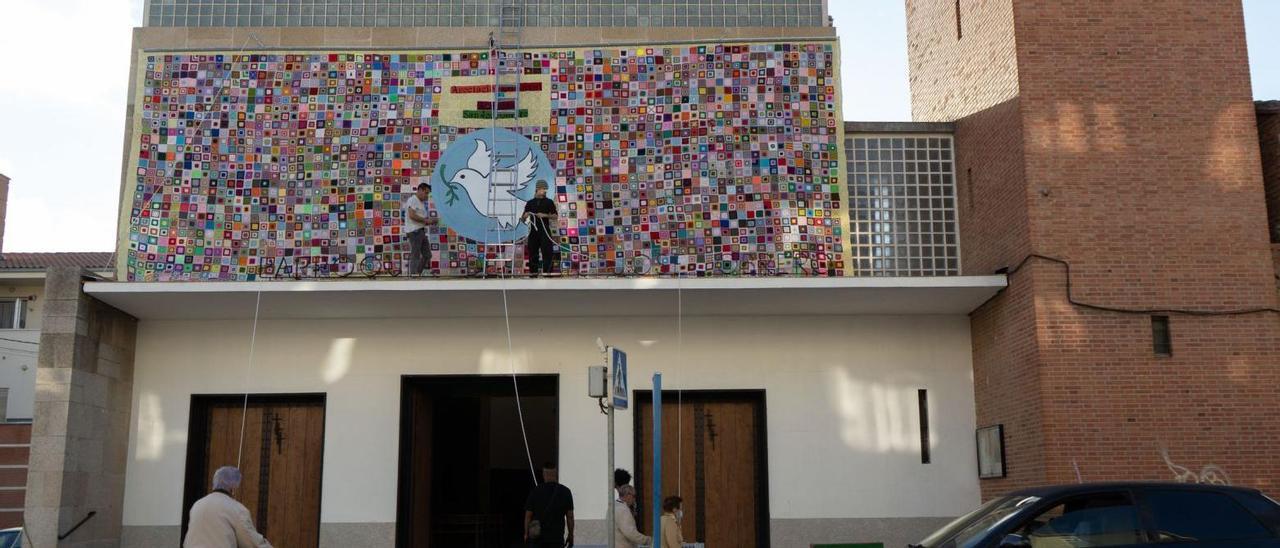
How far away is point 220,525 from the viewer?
360 inches

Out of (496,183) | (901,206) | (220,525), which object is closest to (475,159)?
(496,183)

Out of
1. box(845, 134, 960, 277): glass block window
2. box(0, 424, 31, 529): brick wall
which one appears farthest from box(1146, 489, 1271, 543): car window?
box(0, 424, 31, 529): brick wall

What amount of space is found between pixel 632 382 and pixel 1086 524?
7.79 metres

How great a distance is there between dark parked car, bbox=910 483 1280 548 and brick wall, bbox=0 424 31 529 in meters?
12.1

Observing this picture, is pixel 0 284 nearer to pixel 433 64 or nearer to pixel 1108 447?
pixel 433 64

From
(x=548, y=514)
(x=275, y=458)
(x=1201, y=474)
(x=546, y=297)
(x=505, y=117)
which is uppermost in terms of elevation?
(x=505, y=117)

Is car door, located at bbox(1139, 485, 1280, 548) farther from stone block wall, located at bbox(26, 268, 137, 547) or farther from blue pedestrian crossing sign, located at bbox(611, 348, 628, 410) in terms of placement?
stone block wall, located at bbox(26, 268, 137, 547)

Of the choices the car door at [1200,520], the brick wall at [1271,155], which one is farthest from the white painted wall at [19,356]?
the car door at [1200,520]

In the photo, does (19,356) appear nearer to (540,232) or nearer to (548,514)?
(540,232)

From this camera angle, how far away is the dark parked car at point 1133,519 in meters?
8.45

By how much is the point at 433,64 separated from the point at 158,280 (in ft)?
14.6

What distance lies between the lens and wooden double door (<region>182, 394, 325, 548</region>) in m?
15.6

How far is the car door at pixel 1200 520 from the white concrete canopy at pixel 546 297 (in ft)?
18.5

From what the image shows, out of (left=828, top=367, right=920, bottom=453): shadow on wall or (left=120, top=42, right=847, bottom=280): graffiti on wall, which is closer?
(left=120, top=42, right=847, bottom=280): graffiti on wall
